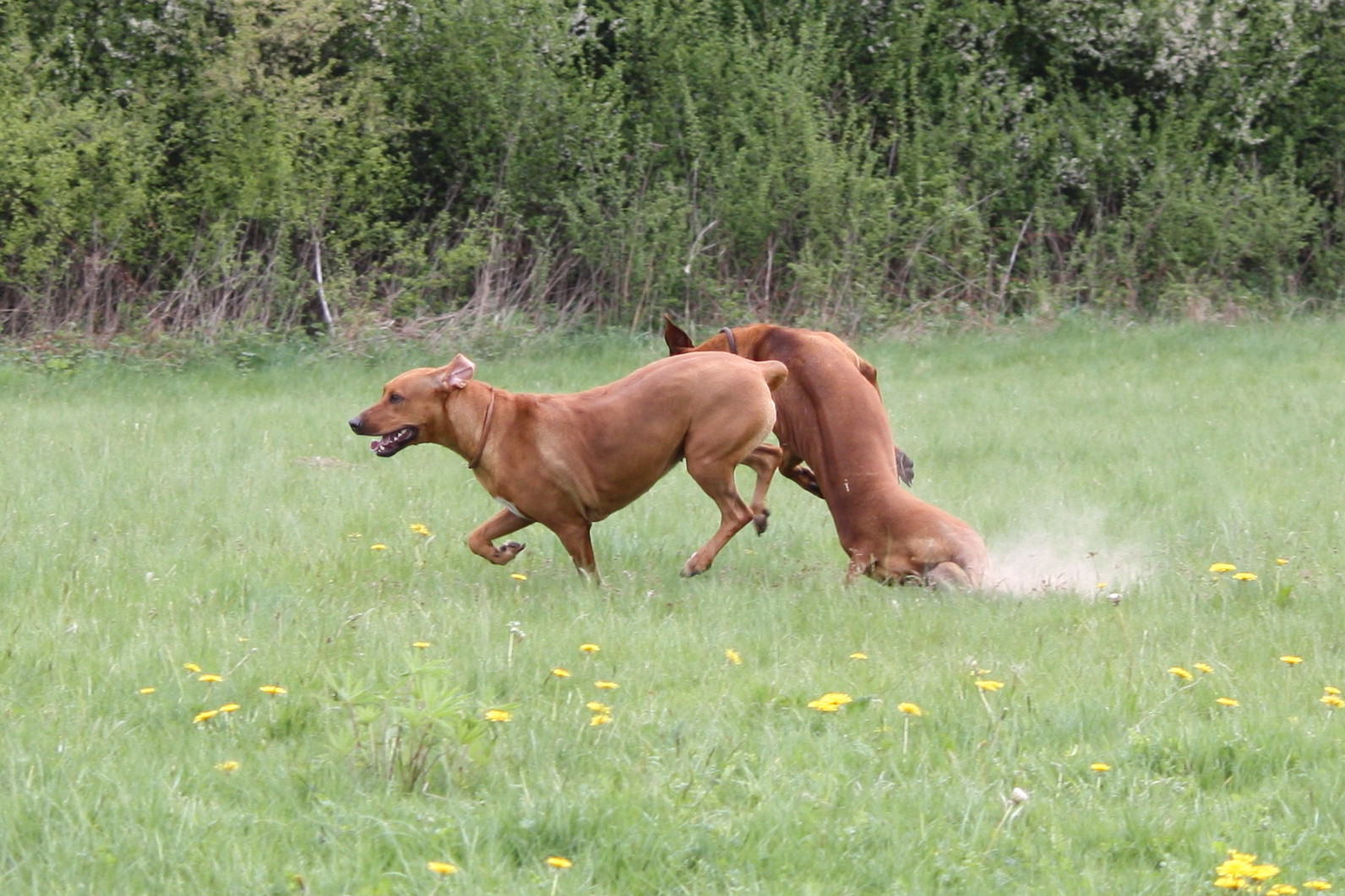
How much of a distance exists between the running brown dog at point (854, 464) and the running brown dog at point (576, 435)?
16.7 inches

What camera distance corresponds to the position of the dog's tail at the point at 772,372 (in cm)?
748

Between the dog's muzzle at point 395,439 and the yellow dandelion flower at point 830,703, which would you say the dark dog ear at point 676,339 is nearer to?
the dog's muzzle at point 395,439

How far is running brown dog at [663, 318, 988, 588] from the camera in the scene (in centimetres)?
711

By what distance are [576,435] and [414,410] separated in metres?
0.77

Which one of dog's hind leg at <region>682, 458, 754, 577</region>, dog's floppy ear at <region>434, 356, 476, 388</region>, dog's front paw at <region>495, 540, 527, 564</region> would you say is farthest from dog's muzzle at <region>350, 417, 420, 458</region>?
dog's hind leg at <region>682, 458, 754, 577</region>

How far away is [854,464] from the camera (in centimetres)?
743

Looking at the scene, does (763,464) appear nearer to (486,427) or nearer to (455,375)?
(486,427)

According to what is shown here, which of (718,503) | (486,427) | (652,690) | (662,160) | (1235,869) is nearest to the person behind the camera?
(1235,869)

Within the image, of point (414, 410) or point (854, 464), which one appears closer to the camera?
point (414, 410)

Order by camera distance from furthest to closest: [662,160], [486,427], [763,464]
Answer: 1. [662,160]
2. [763,464]
3. [486,427]

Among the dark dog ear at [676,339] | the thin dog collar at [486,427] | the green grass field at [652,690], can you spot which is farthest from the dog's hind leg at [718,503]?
the dark dog ear at [676,339]

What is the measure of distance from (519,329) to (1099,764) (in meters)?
12.3

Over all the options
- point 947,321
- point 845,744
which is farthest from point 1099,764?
point 947,321

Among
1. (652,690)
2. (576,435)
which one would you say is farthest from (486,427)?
(652,690)
